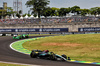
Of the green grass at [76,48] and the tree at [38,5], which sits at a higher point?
the tree at [38,5]

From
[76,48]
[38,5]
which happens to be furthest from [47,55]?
[38,5]

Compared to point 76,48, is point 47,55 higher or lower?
higher

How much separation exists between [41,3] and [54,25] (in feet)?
39.1

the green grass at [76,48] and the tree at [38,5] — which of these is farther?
the tree at [38,5]

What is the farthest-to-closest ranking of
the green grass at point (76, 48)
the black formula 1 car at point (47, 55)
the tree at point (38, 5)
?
the tree at point (38, 5), the green grass at point (76, 48), the black formula 1 car at point (47, 55)

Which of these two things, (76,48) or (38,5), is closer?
(76,48)

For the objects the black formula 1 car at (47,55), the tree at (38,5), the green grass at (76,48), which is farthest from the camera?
the tree at (38,5)

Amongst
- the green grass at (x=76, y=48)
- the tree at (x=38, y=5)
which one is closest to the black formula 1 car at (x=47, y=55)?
the green grass at (x=76, y=48)

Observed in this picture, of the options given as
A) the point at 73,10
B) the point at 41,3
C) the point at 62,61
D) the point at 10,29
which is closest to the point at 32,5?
the point at 41,3

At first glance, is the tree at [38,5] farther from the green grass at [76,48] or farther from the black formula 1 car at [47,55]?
the black formula 1 car at [47,55]

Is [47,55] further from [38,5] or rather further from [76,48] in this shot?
[38,5]

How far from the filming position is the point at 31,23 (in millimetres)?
54688

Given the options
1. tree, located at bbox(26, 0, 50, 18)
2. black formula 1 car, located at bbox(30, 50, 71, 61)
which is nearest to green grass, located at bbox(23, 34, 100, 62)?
black formula 1 car, located at bbox(30, 50, 71, 61)

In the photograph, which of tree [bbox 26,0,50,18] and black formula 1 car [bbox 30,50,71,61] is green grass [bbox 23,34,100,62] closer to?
black formula 1 car [bbox 30,50,71,61]
